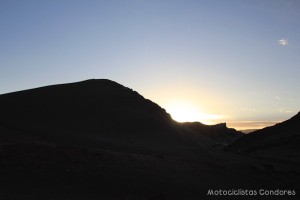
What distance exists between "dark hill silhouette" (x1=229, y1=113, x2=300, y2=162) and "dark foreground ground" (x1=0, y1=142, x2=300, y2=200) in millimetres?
18045

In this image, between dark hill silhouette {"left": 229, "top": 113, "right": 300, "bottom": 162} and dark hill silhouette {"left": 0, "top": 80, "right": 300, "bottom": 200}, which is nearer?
dark hill silhouette {"left": 0, "top": 80, "right": 300, "bottom": 200}

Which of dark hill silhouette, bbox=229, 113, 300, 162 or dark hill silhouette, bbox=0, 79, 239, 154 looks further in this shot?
dark hill silhouette, bbox=229, 113, 300, 162

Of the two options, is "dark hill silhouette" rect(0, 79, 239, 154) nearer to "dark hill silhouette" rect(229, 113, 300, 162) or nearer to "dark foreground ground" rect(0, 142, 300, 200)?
"dark hill silhouette" rect(229, 113, 300, 162)

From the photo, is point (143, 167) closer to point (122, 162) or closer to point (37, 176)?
point (122, 162)

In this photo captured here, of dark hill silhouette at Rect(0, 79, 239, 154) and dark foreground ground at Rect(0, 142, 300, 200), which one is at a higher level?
dark hill silhouette at Rect(0, 79, 239, 154)

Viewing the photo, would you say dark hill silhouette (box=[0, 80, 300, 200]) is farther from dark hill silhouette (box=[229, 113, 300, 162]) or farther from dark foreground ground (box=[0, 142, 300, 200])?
dark hill silhouette (box=[229, 113, 300, 162])

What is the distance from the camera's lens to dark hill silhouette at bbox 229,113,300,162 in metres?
47.4

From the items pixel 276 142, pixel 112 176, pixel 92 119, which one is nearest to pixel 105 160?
pixel 112 176

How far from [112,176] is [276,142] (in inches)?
1363

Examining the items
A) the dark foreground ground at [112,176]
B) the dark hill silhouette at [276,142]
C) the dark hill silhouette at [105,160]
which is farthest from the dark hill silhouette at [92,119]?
the dark foreground ground at [112,176]

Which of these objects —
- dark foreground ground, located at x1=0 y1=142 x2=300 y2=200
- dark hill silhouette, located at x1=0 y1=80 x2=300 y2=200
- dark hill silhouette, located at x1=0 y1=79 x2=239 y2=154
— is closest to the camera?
dark foreground ground, located at x1=0 y1=142 x2=300 y2=200

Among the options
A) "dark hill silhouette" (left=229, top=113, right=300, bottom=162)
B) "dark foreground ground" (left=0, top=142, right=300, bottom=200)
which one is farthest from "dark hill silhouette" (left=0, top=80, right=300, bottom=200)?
"dark hill silhouette" (left=229, top=113, right=300, bottom=162)

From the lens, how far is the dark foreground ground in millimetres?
20594

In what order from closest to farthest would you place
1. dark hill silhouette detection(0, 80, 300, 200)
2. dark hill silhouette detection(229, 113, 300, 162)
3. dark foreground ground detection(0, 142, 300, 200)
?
dark foreground ground detection(0, 142, 300, 200)
dark hill silhouette detection(0, 80, 300, 200)
dark hill silhouette detection(229, 113, 300, 162)
